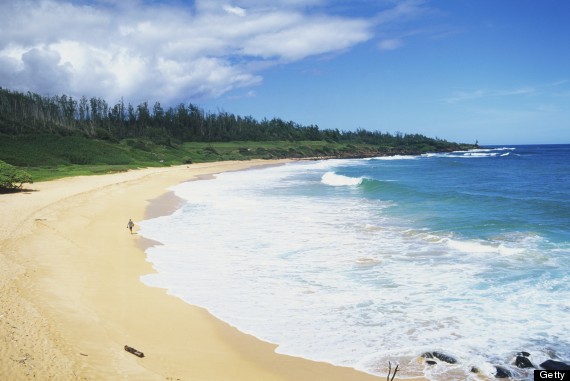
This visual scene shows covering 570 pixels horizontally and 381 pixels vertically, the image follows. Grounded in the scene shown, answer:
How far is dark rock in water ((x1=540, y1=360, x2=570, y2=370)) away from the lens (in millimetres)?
6637

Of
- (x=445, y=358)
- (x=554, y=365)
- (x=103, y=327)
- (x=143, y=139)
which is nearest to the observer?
(x=554, y=365)

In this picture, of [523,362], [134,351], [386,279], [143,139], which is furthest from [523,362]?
[143,139]

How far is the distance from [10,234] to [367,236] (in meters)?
12.3

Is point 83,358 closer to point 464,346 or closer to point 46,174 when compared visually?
point 464,346

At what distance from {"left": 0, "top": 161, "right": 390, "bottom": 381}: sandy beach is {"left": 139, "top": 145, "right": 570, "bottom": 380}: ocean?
0.53 meters

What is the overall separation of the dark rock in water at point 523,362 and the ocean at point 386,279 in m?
0.11

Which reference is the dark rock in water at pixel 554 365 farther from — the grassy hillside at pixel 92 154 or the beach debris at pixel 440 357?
the grassy hillside at pixel 92 154

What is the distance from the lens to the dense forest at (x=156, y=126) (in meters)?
73.3

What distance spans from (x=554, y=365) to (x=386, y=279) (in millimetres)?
4626

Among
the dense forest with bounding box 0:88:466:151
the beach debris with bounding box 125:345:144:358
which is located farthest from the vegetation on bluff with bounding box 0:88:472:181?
the beach debris with bounding box 125:345:144:358

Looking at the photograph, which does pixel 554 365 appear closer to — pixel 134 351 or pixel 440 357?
pixel 440 357

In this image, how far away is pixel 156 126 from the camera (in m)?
110

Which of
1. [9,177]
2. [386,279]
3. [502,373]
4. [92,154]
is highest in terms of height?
[92,154]

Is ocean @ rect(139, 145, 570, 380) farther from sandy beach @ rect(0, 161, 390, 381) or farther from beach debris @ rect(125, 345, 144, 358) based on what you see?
beach debris @ rect(125, 345, 144, 358)
